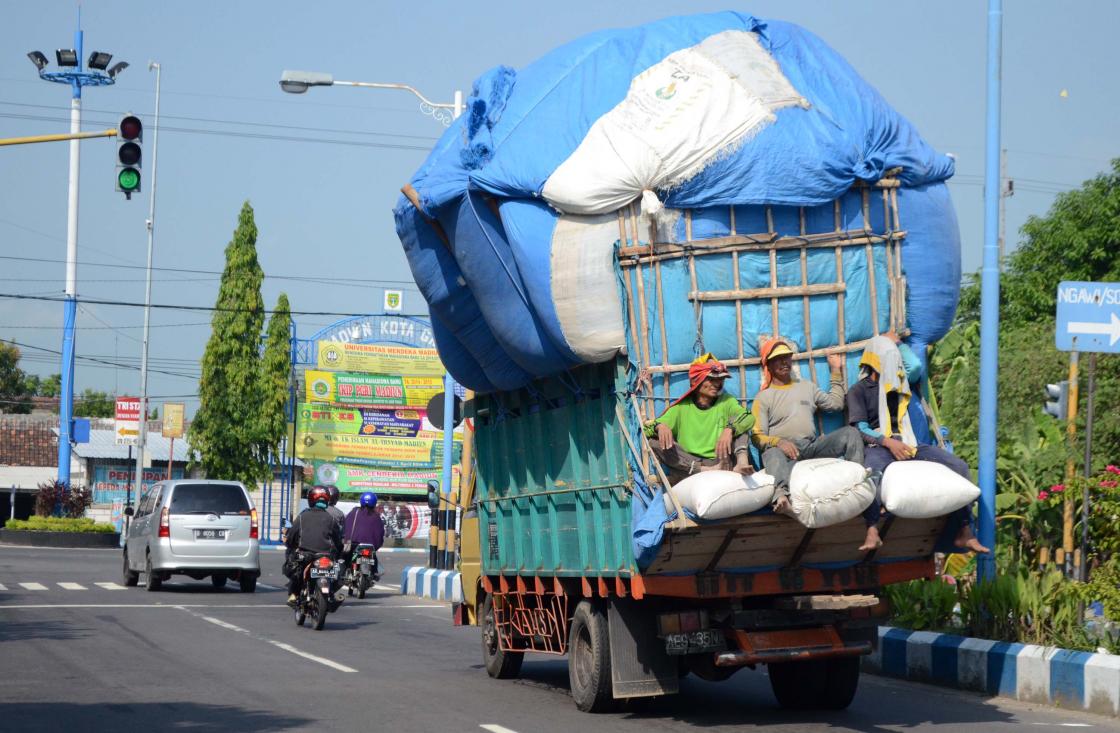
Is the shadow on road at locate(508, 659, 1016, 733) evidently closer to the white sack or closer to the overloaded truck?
the overloaded truck

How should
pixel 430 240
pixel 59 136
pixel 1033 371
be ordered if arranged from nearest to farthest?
pixel 430 240 → pixel 59 136 → pixel 1033 371

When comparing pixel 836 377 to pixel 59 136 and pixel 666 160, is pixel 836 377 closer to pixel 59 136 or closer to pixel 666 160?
pixel 666 160

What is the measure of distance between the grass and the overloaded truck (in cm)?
3624

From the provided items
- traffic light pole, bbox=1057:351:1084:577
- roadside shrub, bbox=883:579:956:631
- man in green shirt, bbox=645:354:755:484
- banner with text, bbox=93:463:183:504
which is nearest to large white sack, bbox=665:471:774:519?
man in green shirt, bbox=645:354:755:484

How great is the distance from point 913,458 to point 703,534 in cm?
149

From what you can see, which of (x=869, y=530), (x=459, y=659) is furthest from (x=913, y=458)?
(x=459, y=659)

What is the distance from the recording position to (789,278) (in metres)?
9.77

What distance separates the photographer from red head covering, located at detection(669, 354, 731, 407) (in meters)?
9.39

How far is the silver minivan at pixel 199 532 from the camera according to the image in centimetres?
2366

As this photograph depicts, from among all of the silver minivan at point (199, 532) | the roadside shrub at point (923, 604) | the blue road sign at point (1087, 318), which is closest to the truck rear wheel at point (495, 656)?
the roadside shrub at point (923, 604)

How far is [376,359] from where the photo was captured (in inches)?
1986

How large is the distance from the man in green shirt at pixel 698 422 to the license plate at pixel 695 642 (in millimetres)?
1138

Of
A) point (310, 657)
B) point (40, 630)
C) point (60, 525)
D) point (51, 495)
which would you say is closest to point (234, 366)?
point (51, 495)

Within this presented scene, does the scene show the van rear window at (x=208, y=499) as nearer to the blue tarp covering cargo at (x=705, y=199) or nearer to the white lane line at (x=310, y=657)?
the white lane line at (x=310, y=657)
